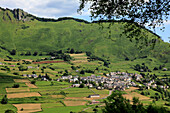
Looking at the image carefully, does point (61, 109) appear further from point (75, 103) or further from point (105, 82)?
point (105, 82)

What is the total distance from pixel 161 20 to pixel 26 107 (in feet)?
289

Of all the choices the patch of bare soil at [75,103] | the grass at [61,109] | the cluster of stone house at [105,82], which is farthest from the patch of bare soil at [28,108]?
the cluster of stone house at [105,82]

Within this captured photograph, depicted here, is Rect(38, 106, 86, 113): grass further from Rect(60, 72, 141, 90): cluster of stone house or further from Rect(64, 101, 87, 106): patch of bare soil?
Rect(60, 72, 141, 90): cluster of stone house

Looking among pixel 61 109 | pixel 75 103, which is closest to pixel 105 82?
pixel 75 103

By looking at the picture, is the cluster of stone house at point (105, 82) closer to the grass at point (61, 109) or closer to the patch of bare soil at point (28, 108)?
the grass at point (61, 109)

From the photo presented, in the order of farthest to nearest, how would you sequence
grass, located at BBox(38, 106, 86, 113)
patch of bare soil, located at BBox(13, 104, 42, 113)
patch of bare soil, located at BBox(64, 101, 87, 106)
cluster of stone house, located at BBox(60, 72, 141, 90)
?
cluster of stone house, located at BBox(60, 72, 141, 90) < patch of bare soil, located at BBox(64, 101, 87, 106) < grass, located at BBox(38, 106, 86, 113) < patch of bare soil, located at BBox(13, 104, 42, 113)

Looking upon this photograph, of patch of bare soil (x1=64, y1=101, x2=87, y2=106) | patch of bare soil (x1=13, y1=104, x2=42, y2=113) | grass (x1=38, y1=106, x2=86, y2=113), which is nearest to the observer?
patch of bare soil (x1=13, y1=104, x2=42, y2=113)

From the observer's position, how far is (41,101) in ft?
337

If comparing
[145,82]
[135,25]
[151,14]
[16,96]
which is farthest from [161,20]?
[145,82]

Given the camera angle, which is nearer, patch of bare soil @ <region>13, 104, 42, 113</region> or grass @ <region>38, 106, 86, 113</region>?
patch of bare soil @ <region>13, 104, 42, 113</region>

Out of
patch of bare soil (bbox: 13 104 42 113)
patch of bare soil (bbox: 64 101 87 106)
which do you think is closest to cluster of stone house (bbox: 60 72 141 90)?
→ patch of bare soil (bbox: 64 101 87 106)

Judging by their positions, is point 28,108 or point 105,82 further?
point 105,82

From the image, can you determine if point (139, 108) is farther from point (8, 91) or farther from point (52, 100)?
point (8, 91)

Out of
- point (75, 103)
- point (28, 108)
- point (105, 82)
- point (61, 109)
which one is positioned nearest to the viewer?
point (28, 108)
